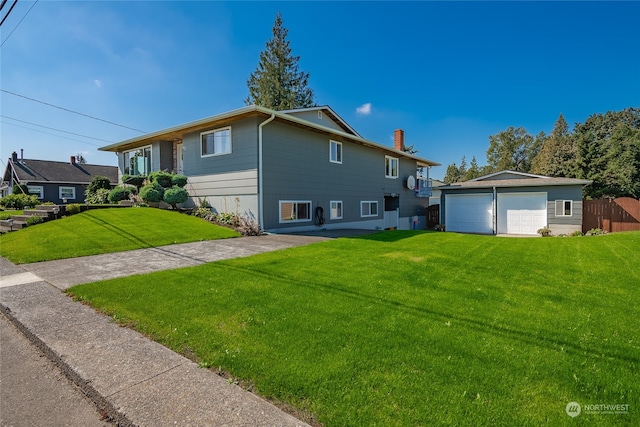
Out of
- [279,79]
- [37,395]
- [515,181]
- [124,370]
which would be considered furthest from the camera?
[279,79]

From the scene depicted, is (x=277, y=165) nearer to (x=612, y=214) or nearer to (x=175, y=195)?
(x=175, y=195)

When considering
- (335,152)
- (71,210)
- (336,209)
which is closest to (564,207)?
(336,209)

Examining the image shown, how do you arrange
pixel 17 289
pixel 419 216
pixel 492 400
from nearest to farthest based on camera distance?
pixel 492 400 < pixel 17 289 < pixel 419 216

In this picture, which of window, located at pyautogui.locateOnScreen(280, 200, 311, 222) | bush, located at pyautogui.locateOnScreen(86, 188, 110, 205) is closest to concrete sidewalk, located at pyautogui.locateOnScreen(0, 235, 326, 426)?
window, located at pyautogui.locateOnScreen(280, 200, 311, 222)

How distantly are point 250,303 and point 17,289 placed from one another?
4.15 meters

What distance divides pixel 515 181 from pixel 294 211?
558 inches

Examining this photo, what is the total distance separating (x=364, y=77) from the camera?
19.0 m

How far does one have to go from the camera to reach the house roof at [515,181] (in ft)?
53.2

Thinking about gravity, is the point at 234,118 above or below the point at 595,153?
below

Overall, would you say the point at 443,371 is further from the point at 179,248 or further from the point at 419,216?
the point at 419,216

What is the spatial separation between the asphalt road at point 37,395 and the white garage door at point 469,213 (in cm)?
2054

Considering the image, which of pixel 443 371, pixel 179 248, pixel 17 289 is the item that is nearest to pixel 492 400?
pixel 443 371

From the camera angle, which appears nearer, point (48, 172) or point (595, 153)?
point (595, 153)

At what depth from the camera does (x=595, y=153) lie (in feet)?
86.9
